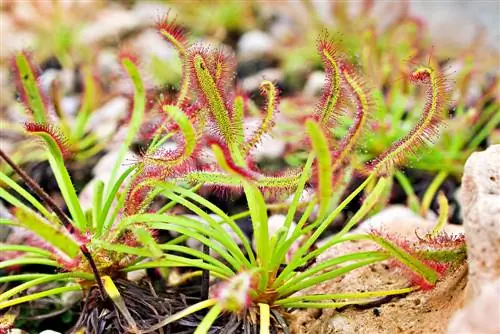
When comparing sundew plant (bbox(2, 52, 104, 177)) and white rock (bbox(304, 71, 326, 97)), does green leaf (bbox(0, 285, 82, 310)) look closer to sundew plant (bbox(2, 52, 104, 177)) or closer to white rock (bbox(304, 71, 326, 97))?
sundew plant (bbox(2, 52, 104, 177))

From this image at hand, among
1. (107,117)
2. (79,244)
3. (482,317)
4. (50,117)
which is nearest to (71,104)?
(107,117)

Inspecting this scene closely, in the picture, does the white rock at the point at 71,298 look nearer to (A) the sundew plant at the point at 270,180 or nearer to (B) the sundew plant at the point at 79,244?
(B) the sundew plant at the point at 79,244

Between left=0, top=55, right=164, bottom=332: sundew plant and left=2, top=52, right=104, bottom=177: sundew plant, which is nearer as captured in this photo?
left=0, top=55, right=164, bottom=332: sundew plant

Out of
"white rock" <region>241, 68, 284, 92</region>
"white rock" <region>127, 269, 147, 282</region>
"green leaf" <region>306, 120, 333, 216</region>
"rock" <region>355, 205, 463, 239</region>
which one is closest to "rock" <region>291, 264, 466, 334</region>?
"rock" <region>355, 205, 463, 239</region>

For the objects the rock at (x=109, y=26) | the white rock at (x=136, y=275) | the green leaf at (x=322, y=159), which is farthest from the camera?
the rock at (x=109, y=26)

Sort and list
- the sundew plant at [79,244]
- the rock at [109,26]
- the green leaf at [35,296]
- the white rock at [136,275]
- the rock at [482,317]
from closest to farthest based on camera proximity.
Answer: the rock at [482,317], the sundew plant at [79,244], the green leaf at [35,296], the white rock at [136,275], the rock at [109,26]

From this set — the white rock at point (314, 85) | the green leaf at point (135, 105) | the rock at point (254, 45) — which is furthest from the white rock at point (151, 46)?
the green leaf at point (135, 105)

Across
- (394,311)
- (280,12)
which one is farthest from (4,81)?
(394,311)
